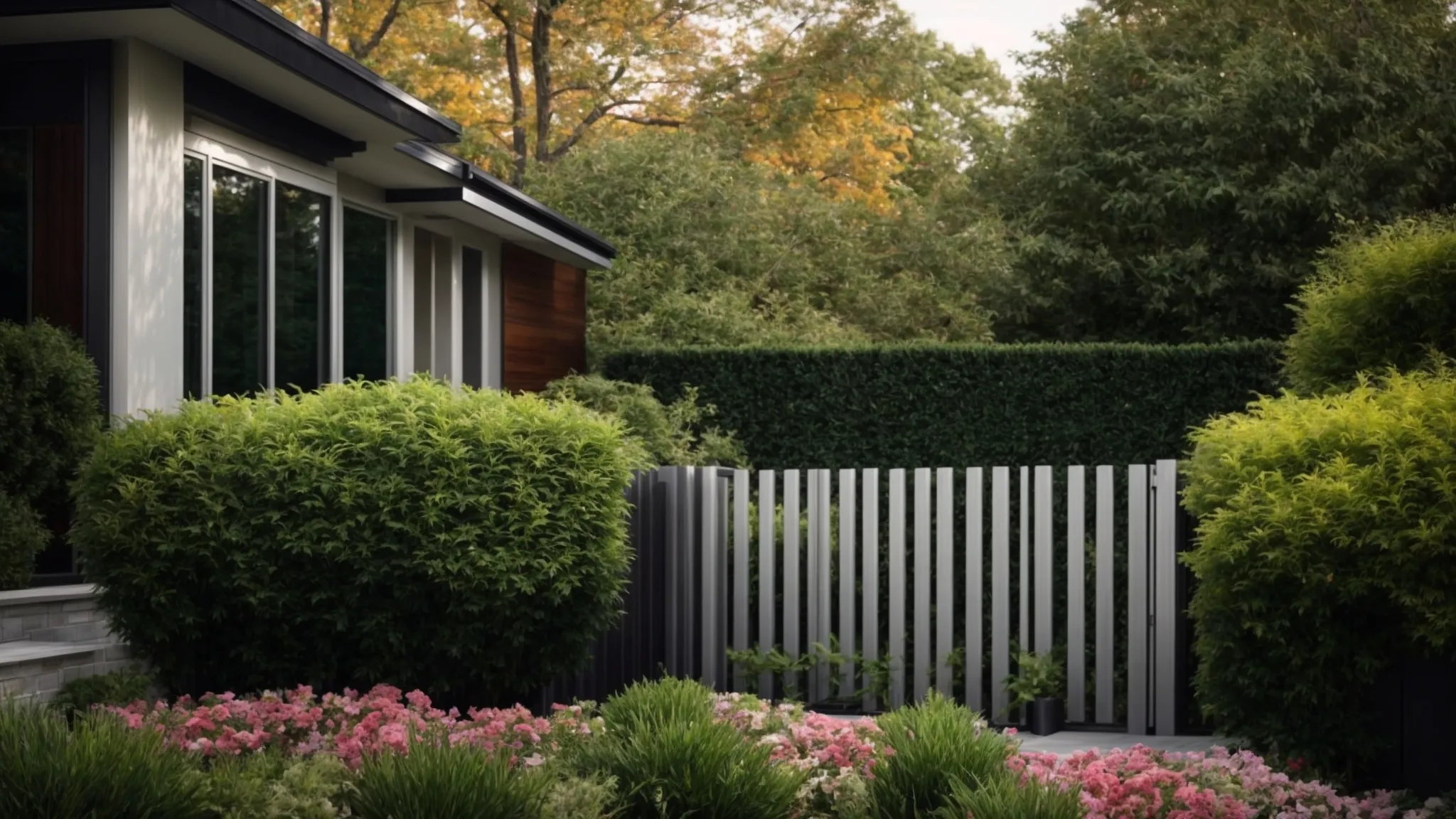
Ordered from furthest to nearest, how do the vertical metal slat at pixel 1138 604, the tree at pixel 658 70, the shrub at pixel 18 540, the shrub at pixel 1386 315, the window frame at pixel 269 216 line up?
the tree at pixel 658 70 → the window frame at pixel 269 216 → the shrub at pixel 1386 315 → the vertical metal slat at pixel 1138 604 → the shrub at pixel 18 540

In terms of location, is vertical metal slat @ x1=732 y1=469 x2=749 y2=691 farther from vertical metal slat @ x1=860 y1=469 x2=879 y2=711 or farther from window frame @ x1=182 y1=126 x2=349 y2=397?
window frame @ x1=182 y1=126 x2=349 y2=397

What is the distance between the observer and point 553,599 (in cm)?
648

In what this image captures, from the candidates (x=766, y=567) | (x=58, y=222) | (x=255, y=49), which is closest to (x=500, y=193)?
(x=255, y=49)

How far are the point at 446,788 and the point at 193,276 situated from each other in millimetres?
5388

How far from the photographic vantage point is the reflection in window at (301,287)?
9.55m

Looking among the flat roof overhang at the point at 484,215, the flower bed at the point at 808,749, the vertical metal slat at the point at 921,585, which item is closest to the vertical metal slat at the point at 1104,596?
the vertical metal slat at the point at 921,585

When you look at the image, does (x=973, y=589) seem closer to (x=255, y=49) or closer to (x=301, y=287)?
(x=301, y=287)

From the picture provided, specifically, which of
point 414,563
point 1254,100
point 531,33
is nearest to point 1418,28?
point 1254,100

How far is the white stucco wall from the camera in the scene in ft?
25.2

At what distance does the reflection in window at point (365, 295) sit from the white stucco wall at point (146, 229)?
261 centimetres

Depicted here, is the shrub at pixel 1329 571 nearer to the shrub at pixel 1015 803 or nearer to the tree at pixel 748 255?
the shrub at pixel 1015 803

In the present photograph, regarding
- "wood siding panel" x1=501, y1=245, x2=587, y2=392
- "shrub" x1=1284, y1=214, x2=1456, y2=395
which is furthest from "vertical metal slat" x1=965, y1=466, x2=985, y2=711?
"wood siding panel" x1=501, y1=245, x2=587, y2=392

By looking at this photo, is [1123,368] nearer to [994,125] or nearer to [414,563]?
[414,563]

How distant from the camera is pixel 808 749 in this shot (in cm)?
533
